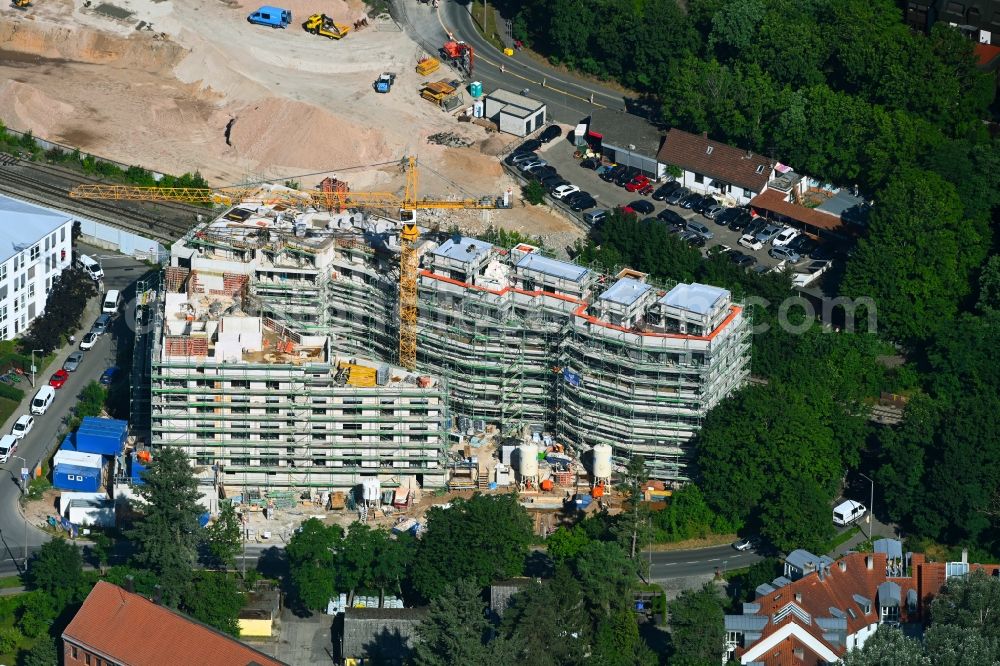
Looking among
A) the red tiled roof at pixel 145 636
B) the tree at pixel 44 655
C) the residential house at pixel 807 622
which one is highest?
the residential house at pixel 807 622

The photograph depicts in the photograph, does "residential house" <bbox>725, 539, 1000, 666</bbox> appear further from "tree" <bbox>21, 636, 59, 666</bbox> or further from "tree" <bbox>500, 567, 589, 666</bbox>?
"tree" <bbox>21, 636, 59, 666</bbox>

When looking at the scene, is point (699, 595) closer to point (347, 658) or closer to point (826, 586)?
point (826, 586)

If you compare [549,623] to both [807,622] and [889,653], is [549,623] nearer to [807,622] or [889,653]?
[807,622]

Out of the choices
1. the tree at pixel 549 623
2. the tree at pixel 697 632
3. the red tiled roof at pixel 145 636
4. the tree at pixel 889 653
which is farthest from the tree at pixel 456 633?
the tree at pixel 889 653

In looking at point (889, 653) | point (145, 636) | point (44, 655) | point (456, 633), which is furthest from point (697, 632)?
point (44, 655)

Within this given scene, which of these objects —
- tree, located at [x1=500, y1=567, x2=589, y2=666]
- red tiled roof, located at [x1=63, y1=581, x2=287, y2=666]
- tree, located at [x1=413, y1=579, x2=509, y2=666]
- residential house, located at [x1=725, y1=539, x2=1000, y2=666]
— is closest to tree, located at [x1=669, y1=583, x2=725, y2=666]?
residential house, located at [x1=725, y1=539, x2=1000, y2=666]

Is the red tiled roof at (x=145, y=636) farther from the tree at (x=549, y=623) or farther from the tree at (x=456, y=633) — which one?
the tree at (x=549, y=623)
